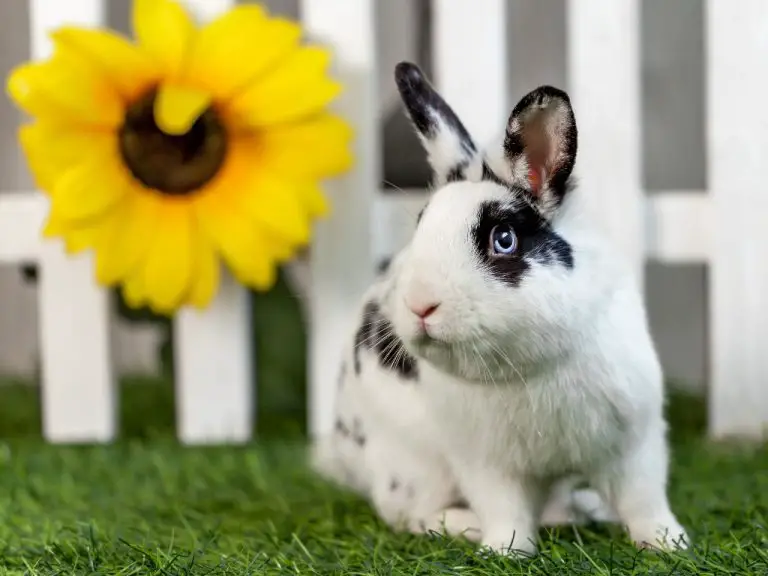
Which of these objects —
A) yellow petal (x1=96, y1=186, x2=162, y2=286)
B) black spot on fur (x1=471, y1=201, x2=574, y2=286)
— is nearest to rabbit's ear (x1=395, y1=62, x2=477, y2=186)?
black spot on fur (x1=471, y1=201, x2=574, y2=286)

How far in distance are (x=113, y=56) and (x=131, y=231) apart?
0.99 ft

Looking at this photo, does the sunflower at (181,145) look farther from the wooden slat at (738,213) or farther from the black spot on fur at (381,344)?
the wooden slat at (738,213)

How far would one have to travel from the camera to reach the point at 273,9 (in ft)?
7.79

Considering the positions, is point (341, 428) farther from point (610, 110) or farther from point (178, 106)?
point (610, 110)

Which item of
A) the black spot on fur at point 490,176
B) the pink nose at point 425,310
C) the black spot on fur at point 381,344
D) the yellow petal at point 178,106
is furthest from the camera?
Result: the yellow petal at point 178,106

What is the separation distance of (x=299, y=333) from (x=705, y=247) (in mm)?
884

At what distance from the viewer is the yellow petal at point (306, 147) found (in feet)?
5.55

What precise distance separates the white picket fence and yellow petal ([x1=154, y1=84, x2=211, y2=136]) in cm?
33

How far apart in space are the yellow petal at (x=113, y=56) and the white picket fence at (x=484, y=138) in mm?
285

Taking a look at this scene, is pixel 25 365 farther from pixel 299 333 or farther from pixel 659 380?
pixel 659 380

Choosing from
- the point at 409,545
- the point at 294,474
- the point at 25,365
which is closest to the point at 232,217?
the point at 294,474

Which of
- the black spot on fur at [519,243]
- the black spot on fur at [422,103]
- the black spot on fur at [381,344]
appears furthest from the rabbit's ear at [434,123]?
the black spot on fur at [381,344]

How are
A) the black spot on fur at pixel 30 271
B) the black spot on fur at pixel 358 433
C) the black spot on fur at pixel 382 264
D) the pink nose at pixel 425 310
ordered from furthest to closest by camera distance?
the black spot on fur at pixel 30 271
the black spot on fur at pixel 382 264
the black spot on fur at pixel 358 433
the pink nose at pixel 425 310

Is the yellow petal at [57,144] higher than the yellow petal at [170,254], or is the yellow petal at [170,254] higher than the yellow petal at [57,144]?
the yellow petal at [57,144]
